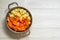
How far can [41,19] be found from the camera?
3.55ft

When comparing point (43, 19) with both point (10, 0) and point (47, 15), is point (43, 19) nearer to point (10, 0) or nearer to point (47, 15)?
point (47, 15)

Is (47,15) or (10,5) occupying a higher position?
(10,5)

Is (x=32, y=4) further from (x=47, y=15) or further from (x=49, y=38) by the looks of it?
(x=49, y=38)

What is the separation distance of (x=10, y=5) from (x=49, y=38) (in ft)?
1.27

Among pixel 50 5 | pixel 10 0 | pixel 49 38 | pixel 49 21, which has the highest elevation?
pixel 10 0

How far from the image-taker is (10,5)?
1.08m

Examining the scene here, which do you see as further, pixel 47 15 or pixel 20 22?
pixel 47 15

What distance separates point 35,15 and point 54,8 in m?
0.17

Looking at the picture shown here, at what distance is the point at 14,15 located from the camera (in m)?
0.98

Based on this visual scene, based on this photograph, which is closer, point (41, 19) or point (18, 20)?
point (18, 20)

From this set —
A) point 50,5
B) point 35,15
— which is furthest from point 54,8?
point 35,15

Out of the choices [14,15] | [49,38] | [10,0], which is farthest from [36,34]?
[10,0]

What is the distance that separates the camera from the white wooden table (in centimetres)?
103

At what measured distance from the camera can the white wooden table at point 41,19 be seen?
1.03 meters
